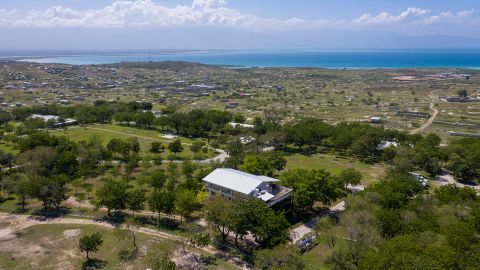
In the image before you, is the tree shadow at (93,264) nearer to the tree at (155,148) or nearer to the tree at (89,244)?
the tree at (89,244)

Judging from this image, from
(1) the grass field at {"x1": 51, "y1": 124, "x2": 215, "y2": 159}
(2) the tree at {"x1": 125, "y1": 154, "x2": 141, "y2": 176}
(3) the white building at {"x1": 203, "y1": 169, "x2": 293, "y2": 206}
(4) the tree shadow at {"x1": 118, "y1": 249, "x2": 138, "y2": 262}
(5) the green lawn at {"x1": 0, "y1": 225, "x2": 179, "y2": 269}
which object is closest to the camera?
(5) the green lawn at {"x1": 0, "y1": 225, "x2": 179, "y2": 269}

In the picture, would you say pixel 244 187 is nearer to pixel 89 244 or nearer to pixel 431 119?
pixel 89 244

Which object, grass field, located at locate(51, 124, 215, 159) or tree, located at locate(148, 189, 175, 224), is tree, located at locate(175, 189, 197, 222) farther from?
grass field, located at locate(51, 124, 215, 159)

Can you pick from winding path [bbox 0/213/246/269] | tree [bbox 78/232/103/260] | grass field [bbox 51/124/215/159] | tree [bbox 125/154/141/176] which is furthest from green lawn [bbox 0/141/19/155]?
tree [bbox 78/232/103/260]

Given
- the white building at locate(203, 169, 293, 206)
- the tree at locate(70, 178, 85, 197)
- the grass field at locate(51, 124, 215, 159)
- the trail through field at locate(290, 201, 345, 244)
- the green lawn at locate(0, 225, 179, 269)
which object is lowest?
the green lawn at locate(0, 225, 179, 269)

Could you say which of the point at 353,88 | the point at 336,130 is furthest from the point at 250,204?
the point at 353,88

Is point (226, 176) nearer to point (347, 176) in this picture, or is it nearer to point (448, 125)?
point (347, 176)
